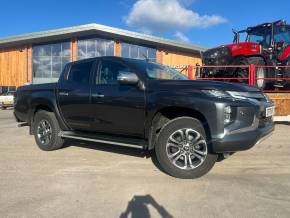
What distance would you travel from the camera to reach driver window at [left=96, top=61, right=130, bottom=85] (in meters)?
6.26

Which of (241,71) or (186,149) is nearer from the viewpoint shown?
(186,149)

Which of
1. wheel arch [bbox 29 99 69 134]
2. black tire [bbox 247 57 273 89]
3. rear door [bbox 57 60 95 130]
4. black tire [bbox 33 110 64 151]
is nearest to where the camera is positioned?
rear door [bbox 57 60 95 130]

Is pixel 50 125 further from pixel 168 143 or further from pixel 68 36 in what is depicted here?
pixel 68 36

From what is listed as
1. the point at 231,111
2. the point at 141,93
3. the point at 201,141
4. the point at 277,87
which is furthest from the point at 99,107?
the point at 277,87

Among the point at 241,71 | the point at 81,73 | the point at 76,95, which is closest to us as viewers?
the point at 76,95

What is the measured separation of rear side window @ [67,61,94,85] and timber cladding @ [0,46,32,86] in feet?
86.2

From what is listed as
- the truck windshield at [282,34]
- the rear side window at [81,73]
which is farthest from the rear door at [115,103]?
the truck windshield at [282,34]

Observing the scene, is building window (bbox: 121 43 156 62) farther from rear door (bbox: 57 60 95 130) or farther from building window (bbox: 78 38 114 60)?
rear door (bbox: 57 60 95 130)

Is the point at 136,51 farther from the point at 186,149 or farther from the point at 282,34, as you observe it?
the point at 186,149

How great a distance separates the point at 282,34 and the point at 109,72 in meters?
8.05

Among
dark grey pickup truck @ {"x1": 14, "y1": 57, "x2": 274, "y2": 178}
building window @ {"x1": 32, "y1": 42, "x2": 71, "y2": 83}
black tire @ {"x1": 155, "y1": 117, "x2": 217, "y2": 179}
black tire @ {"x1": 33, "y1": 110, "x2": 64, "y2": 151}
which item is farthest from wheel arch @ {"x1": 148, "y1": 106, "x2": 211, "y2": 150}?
building window @ {"x1": 32, "y1": 42, "x2": 71, "y2": 83}

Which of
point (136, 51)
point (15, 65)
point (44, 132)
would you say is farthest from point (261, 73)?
point (15, 65)

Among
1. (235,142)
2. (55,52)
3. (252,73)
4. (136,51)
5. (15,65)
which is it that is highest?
(136,51)

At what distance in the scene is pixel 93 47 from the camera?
3219cm
